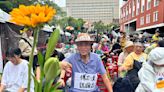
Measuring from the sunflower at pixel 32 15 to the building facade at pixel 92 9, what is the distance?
11431 centimetres

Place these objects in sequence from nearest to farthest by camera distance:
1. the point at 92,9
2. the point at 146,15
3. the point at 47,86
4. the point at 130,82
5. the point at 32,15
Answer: the point at 32,15 → the point at 47,86 → the point at 130,82 → the point at 146,15 → the point at 92,9

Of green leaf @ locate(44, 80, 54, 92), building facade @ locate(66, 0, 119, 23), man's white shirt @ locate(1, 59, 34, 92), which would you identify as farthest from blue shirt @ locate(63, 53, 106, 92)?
building facade @ locate(66, 0, 119, 23)

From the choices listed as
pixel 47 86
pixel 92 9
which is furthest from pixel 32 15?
pixel 92 9

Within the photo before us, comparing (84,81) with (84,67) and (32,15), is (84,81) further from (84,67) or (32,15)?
(32,15)

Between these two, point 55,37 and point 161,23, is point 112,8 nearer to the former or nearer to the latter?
point 161,23

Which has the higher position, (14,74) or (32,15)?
(32,15)

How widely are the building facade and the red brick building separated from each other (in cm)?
4993

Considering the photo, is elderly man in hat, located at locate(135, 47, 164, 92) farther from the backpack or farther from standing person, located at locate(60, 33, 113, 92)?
the backpack

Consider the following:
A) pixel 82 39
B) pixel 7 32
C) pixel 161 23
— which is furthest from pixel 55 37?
pixel 161 23

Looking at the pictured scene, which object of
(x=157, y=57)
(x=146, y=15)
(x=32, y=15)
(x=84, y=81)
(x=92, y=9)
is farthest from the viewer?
(x=92, y=9)

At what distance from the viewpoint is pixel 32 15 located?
1.69 metres

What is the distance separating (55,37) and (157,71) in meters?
1.92

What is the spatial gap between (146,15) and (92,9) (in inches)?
3202

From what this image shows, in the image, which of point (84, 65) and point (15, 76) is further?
point (15, 76)
